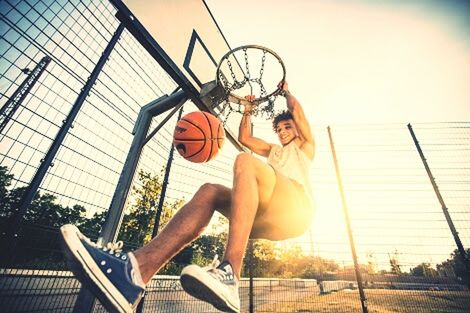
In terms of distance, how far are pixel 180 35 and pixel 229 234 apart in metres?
3.14

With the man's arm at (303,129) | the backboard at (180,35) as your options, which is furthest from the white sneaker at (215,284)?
the backboard at (180,35)

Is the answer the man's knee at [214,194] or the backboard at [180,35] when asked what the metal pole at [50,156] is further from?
the man's knee at [214,194]

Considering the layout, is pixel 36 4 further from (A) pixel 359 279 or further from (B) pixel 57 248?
(A) pixel 359 279

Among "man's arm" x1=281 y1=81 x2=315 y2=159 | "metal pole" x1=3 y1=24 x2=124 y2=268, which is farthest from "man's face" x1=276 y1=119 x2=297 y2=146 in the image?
"metal pole" x1=3 y1=24 x2=124 y2=268

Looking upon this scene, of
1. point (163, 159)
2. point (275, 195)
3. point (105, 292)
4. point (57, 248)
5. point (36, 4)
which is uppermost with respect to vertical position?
point (36, 4)

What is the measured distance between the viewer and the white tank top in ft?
6.95

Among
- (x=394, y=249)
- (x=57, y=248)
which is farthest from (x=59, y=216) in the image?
(x=394, y=249)

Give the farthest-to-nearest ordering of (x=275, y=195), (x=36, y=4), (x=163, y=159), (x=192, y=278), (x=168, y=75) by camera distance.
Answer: (x=163, y=159) < (x=168, y=75) < (x=36, y=4) < (x=275, y=195) < (x=192, y=278)

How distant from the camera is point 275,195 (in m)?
1.90

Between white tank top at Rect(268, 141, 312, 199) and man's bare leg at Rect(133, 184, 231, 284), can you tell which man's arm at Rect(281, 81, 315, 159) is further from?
man's bare leg at Rect(133, 184, 231, 284)

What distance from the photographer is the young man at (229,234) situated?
127 cm

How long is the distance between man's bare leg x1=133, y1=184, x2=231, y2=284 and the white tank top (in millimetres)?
581

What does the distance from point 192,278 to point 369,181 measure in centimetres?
467

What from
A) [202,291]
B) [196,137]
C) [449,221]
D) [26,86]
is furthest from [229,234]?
[449,221]
